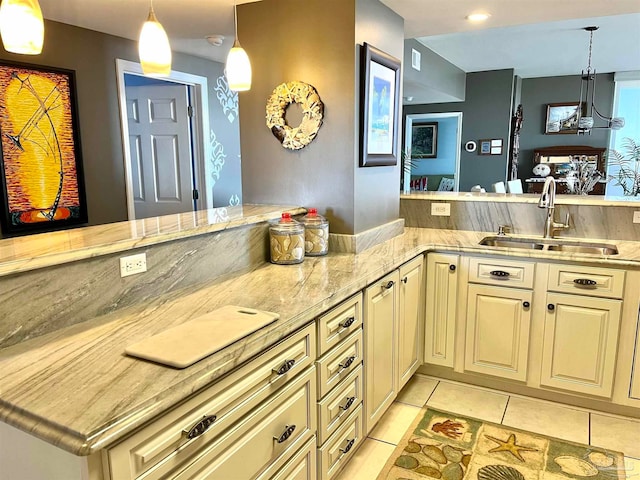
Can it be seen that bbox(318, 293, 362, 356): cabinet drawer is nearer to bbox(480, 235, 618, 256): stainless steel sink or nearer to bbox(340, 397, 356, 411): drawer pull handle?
bbox(340, 397, 356, 411): drawer pull handle

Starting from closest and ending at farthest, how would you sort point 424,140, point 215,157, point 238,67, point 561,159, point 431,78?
point 238,67, point 215,157, point 431,78, point 561,159, point 424,140

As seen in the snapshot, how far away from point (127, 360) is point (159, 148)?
10.9ft

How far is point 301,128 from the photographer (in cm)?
254

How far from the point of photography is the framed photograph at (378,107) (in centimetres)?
246

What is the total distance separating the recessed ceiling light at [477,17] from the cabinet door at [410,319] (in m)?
1.44

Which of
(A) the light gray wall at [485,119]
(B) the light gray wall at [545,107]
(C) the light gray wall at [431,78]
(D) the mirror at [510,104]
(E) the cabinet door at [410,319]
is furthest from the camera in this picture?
(B) the light gray wall at [545,107]

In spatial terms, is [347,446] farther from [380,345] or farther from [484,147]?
[484,147]

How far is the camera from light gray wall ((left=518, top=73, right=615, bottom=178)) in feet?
25.6

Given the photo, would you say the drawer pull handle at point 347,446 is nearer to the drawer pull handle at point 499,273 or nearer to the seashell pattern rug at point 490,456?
the seashell pattern rug at point 490,456

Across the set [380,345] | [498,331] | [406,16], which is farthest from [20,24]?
[498,331]

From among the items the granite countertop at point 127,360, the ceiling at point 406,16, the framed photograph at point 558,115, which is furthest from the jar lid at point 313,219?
the framed photograph at point 558,115

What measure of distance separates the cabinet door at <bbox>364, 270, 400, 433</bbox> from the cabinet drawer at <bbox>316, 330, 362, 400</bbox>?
0.31 ft

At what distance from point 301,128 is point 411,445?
170 cm

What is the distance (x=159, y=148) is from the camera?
13.8ft
